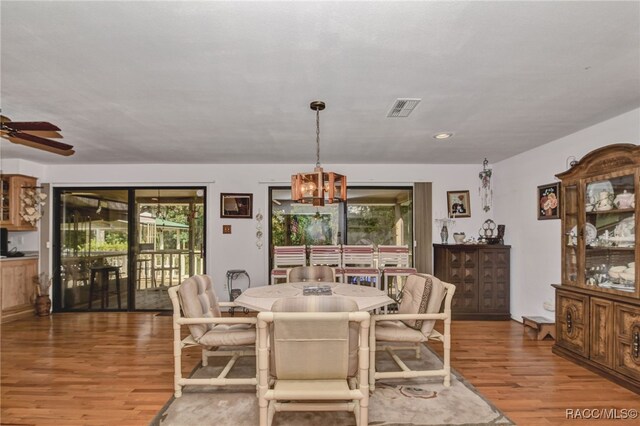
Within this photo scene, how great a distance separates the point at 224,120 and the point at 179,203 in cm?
299

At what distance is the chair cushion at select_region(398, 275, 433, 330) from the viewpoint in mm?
3055

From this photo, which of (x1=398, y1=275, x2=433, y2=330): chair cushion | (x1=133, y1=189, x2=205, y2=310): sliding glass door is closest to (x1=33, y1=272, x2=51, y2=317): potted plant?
(x1=133, y1=189, x2=205, y2=310): sliding glass door

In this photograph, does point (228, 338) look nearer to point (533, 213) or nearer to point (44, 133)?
point (44, 133)

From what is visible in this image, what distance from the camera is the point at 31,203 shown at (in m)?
5.64

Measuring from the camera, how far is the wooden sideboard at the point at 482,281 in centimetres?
530

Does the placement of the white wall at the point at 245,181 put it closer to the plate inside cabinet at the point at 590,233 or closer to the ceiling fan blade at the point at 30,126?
the plate inside cabinet at the point at 590,233

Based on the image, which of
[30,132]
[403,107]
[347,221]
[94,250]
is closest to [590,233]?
[403,107]

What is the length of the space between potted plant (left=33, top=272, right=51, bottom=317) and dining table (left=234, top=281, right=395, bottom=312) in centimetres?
431

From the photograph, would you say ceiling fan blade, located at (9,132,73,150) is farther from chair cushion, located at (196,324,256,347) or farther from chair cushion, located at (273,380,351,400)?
chair cushion, located at (273,380,351,400)

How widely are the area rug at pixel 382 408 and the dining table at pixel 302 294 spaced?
0.70 meters

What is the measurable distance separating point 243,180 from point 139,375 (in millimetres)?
3385

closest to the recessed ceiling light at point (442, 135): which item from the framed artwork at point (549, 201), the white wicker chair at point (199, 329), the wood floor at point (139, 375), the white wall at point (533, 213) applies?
the white wall at point (533, 213)

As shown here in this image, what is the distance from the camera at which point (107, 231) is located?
6.04m

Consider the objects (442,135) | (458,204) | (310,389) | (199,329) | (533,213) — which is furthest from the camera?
(458,204)
